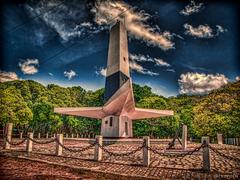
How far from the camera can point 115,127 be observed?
20656 mm

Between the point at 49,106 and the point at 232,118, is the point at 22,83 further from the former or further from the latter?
the point at 232,118

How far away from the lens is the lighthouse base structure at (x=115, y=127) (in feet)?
67.0

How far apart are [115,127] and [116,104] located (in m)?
2.80

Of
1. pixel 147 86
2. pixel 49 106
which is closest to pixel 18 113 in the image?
pixel 49 106

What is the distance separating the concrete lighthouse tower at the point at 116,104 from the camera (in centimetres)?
2011

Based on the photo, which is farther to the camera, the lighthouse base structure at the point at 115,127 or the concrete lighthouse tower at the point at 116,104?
Result: the lighthouse base structure at the point at 115,127

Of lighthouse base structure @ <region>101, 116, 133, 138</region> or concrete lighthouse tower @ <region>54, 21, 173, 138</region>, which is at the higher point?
concrete lighthouse tower @ <region>54, 21, 173, 138</region>

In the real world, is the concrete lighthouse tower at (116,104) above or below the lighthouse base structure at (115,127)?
above

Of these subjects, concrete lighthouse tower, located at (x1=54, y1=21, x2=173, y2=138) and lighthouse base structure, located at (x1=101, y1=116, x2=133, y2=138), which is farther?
lighthouse base structure, located at (x1=101, y1=116, x2=133, y2=138)

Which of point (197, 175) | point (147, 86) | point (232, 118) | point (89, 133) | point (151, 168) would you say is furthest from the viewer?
point (147, 86)

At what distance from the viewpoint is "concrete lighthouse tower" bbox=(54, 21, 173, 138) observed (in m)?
20.1

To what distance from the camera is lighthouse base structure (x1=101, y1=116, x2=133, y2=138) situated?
20430 millimetres

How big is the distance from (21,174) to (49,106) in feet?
83.3

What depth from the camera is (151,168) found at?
7922 mm
